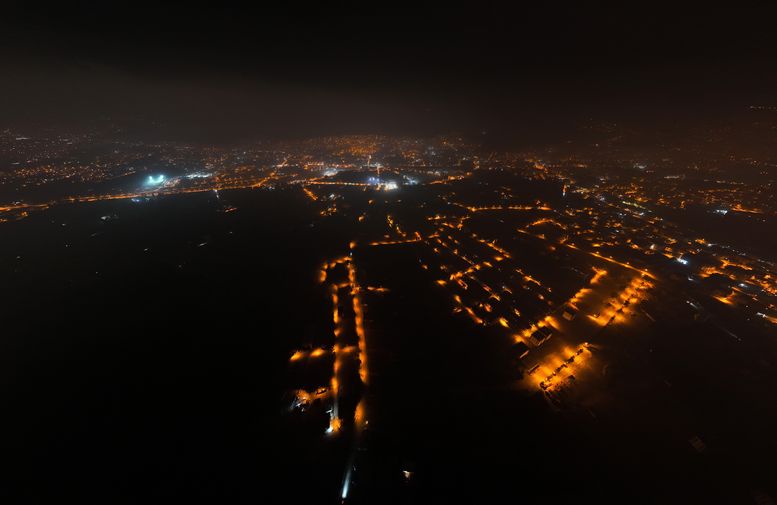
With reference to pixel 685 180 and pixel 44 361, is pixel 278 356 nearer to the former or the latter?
pixel 44 361

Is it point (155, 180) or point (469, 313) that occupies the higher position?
point (155, 180)

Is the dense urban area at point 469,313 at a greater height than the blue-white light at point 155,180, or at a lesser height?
lesser

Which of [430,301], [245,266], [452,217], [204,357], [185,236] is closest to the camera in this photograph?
[204,357]

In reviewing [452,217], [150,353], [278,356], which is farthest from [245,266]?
[452,217]

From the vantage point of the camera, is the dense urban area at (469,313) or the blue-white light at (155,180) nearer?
the dense urban area at (469,313)

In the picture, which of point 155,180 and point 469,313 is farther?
point 155,180

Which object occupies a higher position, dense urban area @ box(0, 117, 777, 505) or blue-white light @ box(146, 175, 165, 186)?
blue-white light @ box(146, 175, 165, 186)

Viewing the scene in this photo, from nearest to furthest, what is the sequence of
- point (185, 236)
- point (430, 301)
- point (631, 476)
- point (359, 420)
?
point (631, 476), point (359, 420), point (430, 301), point (185, 236)

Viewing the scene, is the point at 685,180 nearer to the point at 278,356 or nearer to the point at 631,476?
the point at 631,476

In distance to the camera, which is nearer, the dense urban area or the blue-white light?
the dense urban area

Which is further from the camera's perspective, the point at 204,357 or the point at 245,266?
the point at 245,266
